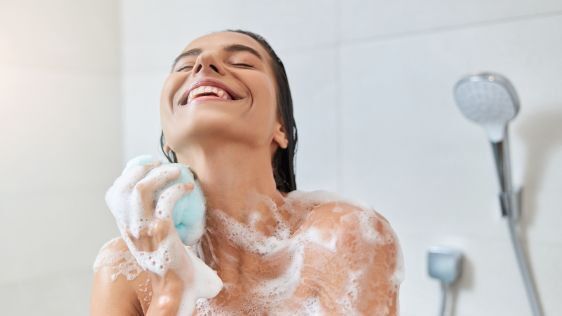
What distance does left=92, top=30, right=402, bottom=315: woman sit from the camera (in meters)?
0.65

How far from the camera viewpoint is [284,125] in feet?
2.53

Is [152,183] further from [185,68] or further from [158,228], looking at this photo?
[185,68]

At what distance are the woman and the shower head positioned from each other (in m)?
0.35

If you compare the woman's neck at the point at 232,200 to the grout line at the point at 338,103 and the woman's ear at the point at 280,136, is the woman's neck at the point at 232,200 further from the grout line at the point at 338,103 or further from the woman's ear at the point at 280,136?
the grout line at the point at 338,103

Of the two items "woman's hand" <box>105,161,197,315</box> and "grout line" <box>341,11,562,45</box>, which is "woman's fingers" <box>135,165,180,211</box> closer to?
"woman's hand" <box>105,161,197,315</box>

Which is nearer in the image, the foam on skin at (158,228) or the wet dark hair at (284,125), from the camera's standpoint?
the foam on skin at (158,228)

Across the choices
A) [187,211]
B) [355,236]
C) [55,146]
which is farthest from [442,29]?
[55,146]

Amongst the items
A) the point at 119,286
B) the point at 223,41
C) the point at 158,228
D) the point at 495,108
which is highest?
the point at 223,41

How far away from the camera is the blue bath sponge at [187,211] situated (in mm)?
610

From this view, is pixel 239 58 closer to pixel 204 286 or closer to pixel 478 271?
pixel 204 286

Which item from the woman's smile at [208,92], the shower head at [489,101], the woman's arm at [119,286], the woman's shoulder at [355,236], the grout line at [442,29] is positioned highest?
the grout line at [442,29]

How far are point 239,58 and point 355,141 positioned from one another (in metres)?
0.48

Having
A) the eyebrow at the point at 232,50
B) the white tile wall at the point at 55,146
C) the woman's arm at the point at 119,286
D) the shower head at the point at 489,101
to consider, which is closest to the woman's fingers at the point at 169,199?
the woman's arm at the point at 119,286

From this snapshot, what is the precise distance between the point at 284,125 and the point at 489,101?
0.39 m
